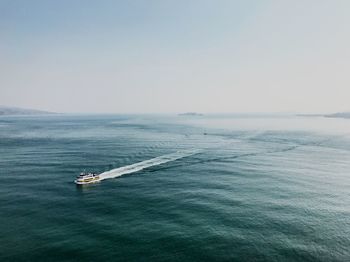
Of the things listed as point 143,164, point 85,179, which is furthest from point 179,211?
point 143,164

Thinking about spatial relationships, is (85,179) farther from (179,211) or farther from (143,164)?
(179,211)

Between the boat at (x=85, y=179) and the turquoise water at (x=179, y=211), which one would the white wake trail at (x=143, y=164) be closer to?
the turquoise water at (x=179, y=211)

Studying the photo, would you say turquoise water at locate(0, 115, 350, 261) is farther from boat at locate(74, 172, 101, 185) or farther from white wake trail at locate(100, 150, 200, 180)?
white wake trail at locate(100, 150, 200, 180)

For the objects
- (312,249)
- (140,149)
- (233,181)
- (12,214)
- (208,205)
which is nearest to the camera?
(312,249)

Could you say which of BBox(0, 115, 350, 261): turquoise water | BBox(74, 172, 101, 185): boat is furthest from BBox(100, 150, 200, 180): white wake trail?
BBox(74, 172, 101, 185): boat

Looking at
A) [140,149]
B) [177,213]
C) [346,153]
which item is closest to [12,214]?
[177,213]

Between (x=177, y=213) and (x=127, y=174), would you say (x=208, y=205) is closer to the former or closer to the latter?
(x=177, y=213)

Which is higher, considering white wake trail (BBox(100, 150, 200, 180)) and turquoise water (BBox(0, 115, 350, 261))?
white wake trail (BBox(100, 150, 200, 180))

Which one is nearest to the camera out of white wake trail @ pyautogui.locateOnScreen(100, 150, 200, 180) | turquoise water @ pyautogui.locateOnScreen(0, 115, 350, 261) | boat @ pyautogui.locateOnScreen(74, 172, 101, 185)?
turquoise water @ pyautogui.locateOnScreen(0, 115, 350, 261)

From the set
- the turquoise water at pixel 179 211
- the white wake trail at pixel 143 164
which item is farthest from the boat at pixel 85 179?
the white wake trail at pixel 143 164
